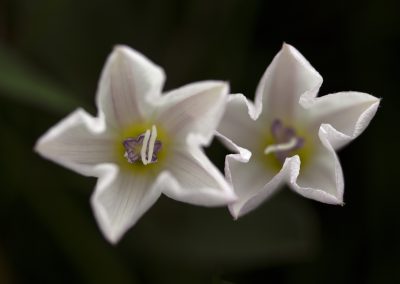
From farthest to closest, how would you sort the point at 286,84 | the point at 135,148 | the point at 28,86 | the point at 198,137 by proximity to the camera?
the point at 28,86 < the point at 286,84 < the point at 135,148 < the point at 198,137

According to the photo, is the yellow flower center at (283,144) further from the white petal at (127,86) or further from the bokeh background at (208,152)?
the bokeh background at (208,152)

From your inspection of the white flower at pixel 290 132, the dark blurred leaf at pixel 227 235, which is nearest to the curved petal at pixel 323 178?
the white flower at pixel 290 132

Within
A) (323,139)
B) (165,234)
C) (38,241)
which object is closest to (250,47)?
(165,234)

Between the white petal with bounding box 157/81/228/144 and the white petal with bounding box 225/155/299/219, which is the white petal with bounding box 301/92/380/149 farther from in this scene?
the white petal with bounding box 157/81/228/144

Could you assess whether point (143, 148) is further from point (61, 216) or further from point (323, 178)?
point (61, 216)

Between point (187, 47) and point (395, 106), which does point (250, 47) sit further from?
point (395, 106)

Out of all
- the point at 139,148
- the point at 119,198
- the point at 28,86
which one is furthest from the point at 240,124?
the point at 28,86
